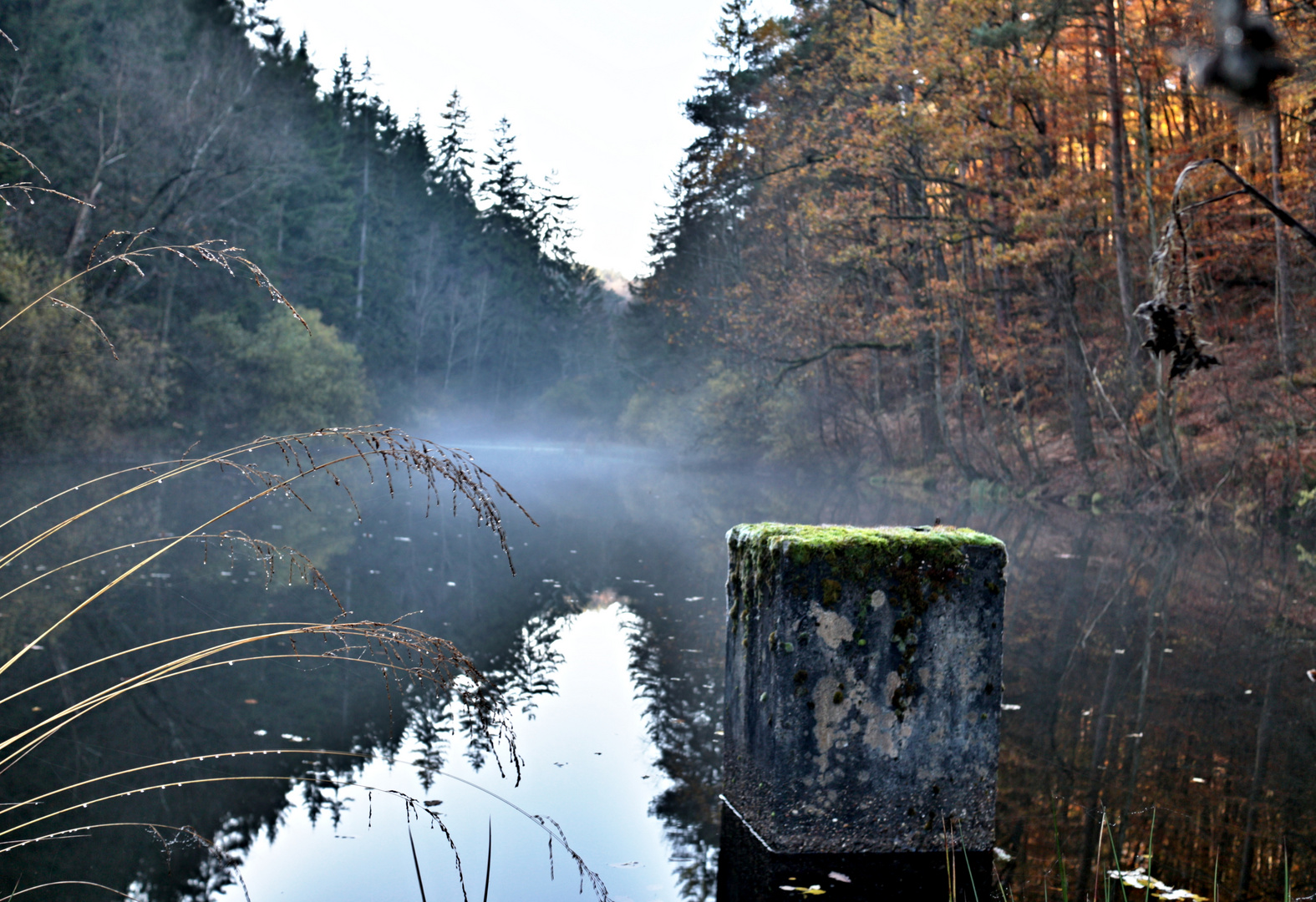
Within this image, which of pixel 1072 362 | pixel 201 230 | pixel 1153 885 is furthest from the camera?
pixel 201 230

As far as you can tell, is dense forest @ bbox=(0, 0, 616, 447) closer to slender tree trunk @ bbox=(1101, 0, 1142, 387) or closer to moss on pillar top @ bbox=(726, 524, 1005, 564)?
moss on pillar top @ bbox=(726, 524, 1005, 564)

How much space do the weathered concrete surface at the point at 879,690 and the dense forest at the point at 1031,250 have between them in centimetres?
985

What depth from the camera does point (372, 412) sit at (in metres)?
48.5

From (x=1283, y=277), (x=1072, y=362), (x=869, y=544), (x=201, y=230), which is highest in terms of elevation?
(x=201, y=230)

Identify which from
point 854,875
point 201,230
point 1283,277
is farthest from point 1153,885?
point 201,230

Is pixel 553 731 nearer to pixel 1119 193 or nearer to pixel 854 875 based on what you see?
pixel 854 875

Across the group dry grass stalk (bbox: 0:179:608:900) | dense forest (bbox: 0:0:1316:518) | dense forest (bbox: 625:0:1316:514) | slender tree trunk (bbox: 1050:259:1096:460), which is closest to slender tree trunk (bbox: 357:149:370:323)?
dense forest (bbox: 0:0:1316:518)

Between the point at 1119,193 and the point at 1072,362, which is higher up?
the point at 1119,193

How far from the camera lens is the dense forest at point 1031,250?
16.6 m

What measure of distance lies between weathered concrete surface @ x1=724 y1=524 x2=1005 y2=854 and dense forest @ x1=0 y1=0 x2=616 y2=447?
2649mm

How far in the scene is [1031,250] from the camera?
1895cm

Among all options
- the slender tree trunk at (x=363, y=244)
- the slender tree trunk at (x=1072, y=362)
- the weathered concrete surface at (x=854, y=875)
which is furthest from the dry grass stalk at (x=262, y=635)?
the slender tree trunk at (x=363, y=244)

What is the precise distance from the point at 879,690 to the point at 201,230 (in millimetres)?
31340

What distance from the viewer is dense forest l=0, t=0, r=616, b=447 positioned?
2377 centimetres
